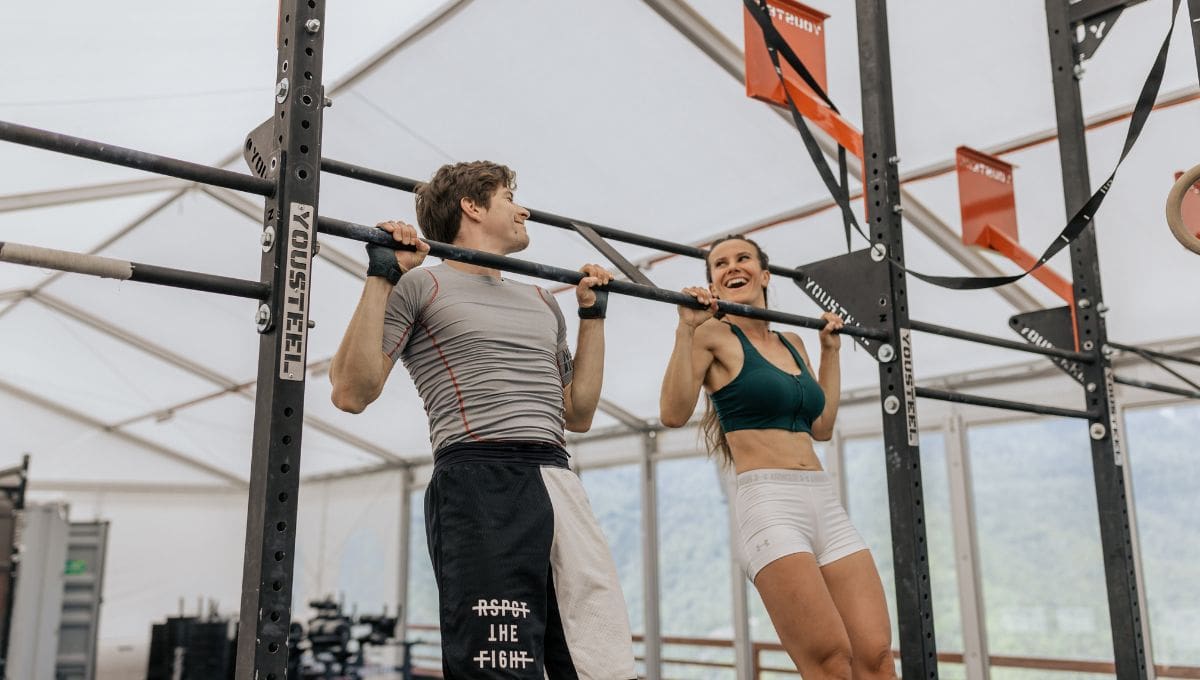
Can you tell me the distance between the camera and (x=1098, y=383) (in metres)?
2.52

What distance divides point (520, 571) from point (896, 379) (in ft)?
3.20

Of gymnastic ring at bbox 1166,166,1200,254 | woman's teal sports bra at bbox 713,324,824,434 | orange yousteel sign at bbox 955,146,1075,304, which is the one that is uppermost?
orange yousteel sign at bbox 955,146,1075,304

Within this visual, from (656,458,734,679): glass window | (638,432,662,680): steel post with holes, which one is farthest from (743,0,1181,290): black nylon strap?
(638,432,662,680): steel post with holes

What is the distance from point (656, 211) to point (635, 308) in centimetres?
113

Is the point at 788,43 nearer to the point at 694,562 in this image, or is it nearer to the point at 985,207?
the point at 985,207

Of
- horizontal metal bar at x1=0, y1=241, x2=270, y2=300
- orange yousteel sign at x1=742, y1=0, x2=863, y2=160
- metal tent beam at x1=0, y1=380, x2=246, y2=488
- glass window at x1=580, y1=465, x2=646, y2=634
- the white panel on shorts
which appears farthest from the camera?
metal tent beam at x1=0, y1=380, x2=246, y2=488

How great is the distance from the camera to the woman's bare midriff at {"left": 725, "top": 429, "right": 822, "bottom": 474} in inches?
79.1

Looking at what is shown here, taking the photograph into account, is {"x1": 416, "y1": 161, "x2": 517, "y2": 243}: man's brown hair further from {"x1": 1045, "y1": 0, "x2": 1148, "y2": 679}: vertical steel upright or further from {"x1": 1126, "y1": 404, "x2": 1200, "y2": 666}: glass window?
{"x1": 1126, "y1": 404, "x2": 1200, "y2": 666}: glass window

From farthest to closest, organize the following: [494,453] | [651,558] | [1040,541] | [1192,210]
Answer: [651,558]
[1040,541]
[1192,210]
[494,453]

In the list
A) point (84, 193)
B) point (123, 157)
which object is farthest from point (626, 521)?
point (123, 157)

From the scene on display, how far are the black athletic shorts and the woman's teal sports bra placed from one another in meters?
0.60

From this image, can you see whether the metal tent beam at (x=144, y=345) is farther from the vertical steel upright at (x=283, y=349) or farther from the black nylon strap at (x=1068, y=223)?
the vertical steel upright at (x=283, y=349)

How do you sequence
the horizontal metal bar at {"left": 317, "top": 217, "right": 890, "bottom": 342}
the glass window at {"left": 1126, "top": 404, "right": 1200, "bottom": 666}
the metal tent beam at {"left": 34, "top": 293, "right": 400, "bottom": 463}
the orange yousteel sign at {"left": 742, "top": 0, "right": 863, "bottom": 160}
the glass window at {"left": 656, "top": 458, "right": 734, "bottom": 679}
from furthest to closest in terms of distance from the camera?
1. the metal tent beam at {"left": 34, "top": 293, "right": 400, "bottom": 463}
2. the glass window at {"left": 656, "top": 458, "right": 734, "bottom": 679}
3. the glass window at {"left": 1126, "top": 404, "right": 1200, "bottom": 666}
4. the orange yousteel sign at {"left": 742, "top": 0, "right": 863, "bottom": 160}
5. the horizontal metal bar at {"left": 317, "top": 217, "right": 890, "bottom": 342}

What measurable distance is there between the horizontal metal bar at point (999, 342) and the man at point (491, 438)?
0.78 metres
